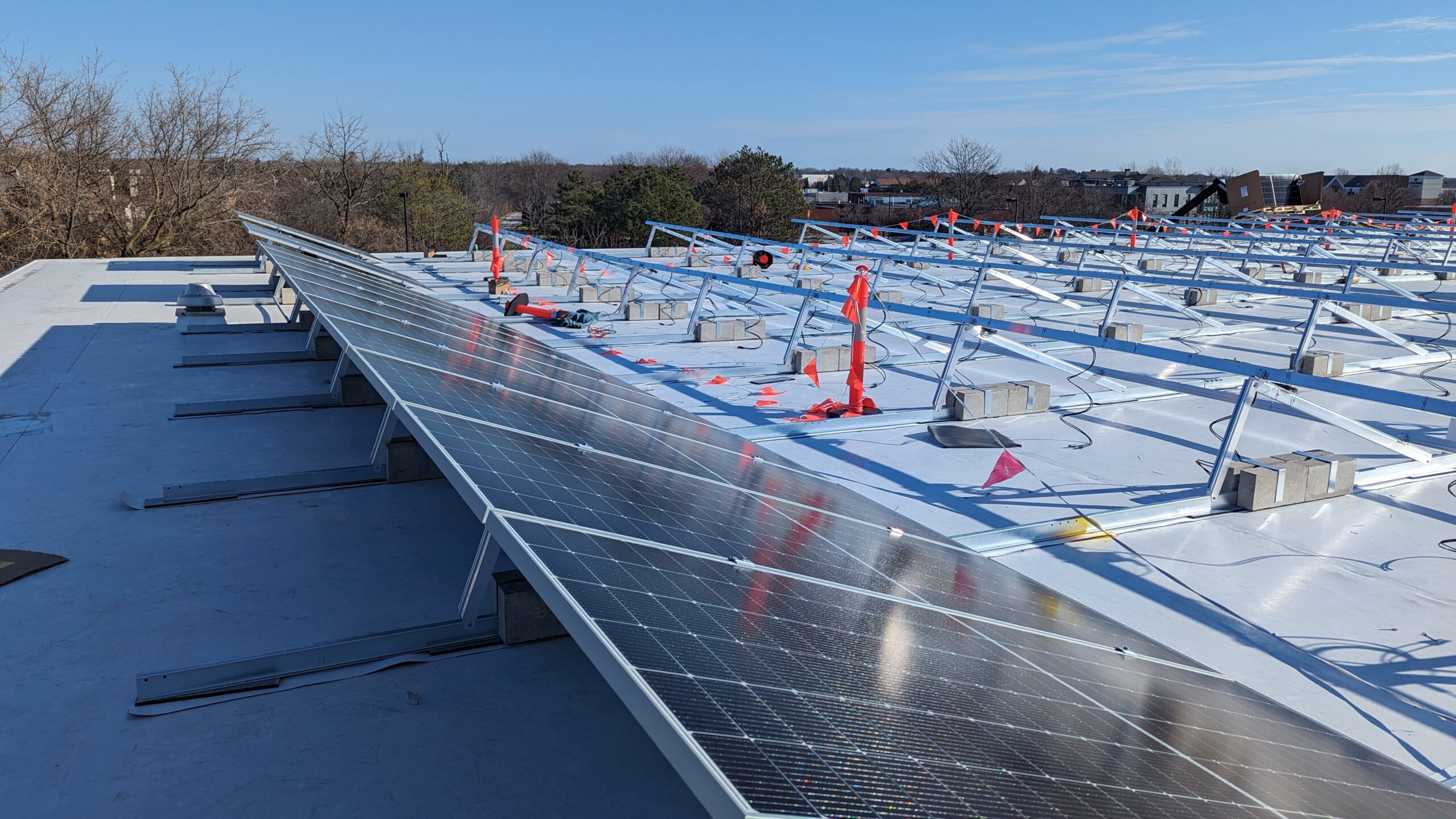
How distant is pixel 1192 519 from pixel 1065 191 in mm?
72628

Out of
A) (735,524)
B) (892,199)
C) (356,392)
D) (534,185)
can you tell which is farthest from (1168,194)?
(735,524)

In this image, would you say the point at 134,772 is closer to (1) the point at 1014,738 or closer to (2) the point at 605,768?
(2) the point at 605,768

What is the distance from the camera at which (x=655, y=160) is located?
102 metres

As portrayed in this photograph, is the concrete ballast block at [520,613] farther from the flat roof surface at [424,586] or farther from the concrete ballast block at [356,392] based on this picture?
the concrete ballast block at [356,392]

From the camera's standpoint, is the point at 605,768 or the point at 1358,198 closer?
the point at 605,768

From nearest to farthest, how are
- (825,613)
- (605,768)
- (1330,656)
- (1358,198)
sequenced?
(825,613) → (605,768) → (1330,656) → (1358,198)

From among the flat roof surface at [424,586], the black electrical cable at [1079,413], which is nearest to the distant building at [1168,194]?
the black electrical cable at [1079,413]

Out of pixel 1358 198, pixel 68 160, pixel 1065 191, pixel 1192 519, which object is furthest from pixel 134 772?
pixel 1358 198

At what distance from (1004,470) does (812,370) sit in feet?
14.7

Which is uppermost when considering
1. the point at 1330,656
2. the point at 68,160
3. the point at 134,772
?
the point at 68,160

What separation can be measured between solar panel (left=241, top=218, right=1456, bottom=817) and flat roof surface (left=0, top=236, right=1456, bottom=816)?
93 centimetres

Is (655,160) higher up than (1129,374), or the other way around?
(655,160)

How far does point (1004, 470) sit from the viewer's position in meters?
9.23

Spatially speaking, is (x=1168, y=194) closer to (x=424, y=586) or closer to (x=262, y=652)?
(x=424, y=586)
